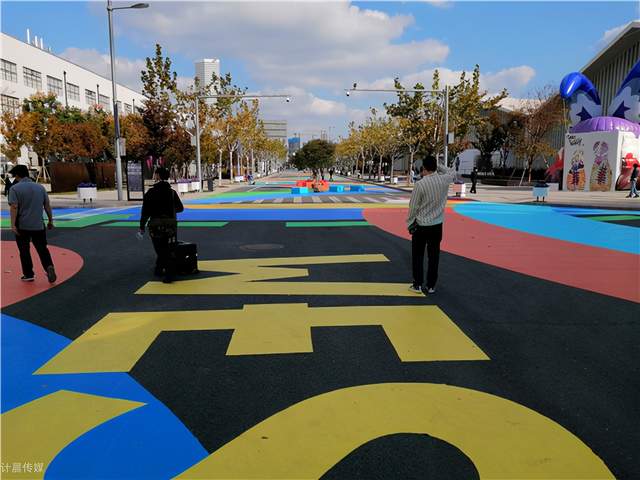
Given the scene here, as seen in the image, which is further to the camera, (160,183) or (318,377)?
(160,183)

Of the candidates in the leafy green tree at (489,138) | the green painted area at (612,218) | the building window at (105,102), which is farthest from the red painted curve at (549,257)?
the building window at (105,102)

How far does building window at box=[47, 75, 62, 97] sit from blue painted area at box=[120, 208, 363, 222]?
4994cm

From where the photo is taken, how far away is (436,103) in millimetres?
42500

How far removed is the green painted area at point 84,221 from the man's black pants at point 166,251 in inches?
367

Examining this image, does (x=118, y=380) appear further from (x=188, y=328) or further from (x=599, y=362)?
(x=599, y=362)

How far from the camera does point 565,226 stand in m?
15.9

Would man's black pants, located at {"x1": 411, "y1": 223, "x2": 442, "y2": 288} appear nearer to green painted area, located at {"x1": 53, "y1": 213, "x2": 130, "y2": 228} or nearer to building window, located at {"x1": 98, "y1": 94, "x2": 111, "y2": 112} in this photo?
green painted area, located at {"x1": 53, "y1": 213, "x2": 130, "y2": 228}

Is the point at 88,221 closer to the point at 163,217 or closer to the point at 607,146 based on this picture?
the point at 163,217

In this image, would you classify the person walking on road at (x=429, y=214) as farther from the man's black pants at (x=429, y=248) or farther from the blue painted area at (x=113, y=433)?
the blue painted area at (x=113, y=433)

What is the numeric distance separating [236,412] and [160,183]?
5049mm

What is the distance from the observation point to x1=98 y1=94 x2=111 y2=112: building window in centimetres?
7580

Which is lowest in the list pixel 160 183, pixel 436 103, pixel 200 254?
pixel 200 254

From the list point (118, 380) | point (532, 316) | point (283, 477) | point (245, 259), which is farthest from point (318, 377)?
point (245, 259)

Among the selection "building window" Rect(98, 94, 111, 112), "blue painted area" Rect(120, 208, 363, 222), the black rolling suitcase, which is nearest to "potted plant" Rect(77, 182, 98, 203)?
"blue painted area" Rect(120, 208, 363, 222)
